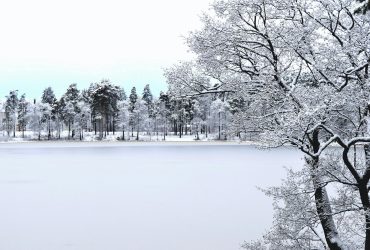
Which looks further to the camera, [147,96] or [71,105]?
[147,96]

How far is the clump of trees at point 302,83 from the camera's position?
8.25 meters

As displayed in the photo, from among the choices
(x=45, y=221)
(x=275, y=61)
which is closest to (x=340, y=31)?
(x=275, y=61)

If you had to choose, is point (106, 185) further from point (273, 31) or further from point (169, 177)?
point (273, 31)

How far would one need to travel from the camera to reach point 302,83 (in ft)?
32.0

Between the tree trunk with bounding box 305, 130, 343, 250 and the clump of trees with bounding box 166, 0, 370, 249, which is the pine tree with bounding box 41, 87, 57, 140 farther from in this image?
the tree trunk with bounding box 305, 130, 343, 250

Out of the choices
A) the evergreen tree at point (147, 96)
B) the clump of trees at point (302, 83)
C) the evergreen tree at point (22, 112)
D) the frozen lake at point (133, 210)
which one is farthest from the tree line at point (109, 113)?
the clump of trees at point (302, 83)

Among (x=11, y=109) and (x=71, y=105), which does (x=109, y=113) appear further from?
(x=11, y=109)

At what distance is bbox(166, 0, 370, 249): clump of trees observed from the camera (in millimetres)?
8250

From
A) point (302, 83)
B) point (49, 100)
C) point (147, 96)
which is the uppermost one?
point (147, 96)

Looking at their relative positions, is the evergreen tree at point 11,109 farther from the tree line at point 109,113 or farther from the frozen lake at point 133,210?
the frozen lake at point 133,210

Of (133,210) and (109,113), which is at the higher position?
(109,113)

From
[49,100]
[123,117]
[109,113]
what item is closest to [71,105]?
[109,113]

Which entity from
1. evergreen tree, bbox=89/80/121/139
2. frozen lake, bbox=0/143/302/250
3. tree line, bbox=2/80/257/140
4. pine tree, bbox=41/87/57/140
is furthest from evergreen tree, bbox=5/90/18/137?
frozen lake, bbox=0/143/302/250

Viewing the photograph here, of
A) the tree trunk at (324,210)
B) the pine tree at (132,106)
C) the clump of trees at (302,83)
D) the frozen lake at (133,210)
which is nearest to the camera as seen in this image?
the clump of trees at (302,83)
